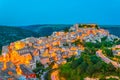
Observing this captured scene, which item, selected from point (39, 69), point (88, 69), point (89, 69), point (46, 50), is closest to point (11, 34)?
point (46, 50)

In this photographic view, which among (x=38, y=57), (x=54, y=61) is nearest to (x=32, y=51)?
(x=38, y=57)

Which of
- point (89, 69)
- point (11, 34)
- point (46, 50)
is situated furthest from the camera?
point (11, 34)

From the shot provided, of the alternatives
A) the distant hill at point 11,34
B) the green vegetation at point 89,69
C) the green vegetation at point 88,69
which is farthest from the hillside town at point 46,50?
the distant hill at point 11,34

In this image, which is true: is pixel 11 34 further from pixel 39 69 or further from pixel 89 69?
pixel 89 69

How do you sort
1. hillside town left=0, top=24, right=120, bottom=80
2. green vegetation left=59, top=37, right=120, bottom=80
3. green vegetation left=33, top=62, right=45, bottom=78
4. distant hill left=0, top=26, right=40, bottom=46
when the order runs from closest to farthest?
green vegetation left=59, top=37, right=120, bottom=80
green vegetation left=33, top=62, right=45, bottom=78
hillside town left=0, top=24, right=120, bottom=80
distant hill left=0, top=26, right=40, bottom=46

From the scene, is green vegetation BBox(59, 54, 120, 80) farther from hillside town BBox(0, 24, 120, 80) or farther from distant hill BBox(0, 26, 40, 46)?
distant hill BBox(0, 26, 40, 46)

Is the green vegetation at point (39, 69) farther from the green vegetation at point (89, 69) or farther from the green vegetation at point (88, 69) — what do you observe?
the green vegetation at point (88, 69)

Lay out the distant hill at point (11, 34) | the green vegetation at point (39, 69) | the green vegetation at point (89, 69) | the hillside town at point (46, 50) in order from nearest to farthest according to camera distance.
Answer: the green vegetation at point (89, 69) → the green vegetation at point (39, 69) → the hillside town at point (46, 50) → the distant hill at point (11, 34)

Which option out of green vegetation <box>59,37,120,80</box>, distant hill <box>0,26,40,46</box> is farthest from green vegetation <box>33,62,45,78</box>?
distant hill <box>0,26,40,46</box>
